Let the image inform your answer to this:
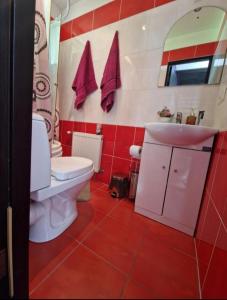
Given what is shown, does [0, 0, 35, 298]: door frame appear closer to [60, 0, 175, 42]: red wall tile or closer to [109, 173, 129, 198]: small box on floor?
[109, 173, 129, 198]: small box on floor

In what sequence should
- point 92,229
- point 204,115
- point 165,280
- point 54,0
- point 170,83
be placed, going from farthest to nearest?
point 54,0
point 170,83
point 204,115
point 92,229
point 165,280

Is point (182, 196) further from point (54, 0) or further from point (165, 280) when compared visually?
point (54, 0)

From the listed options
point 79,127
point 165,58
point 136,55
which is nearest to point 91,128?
point 79,127

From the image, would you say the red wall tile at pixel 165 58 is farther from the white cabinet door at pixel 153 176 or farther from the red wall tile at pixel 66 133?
the red wall tile at pixel 66 133

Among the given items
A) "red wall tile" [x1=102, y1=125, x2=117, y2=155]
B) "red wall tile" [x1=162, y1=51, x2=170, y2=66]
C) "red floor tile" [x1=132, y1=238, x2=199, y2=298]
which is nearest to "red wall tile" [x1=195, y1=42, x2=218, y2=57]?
"red wall tile" [x1=162, y1=51, x2=170, y2=66]

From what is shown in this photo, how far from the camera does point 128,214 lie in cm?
123

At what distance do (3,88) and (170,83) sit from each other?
4.16 ft

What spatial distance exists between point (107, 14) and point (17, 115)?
68.6 inches

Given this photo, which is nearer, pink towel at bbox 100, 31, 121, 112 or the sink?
the sink

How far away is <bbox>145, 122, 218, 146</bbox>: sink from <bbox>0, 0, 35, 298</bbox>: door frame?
32.7 inches

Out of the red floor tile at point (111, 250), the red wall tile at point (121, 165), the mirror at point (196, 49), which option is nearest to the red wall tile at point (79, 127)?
the red wall tile at point (121, 165)

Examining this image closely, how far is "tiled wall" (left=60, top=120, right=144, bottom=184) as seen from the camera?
1.53 metres

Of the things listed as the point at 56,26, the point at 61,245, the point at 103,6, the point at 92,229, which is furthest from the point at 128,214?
the point at 103,6

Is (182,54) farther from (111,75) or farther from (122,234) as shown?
(122,234)
